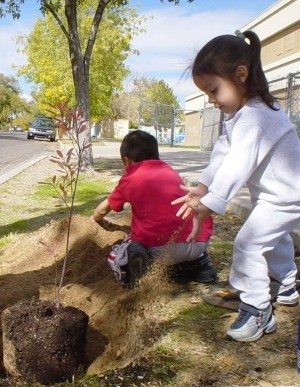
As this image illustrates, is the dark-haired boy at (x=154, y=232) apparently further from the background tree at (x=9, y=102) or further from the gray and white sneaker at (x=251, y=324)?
the background tree at (x=9, y=102)

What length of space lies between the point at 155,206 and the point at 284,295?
101 centimetres

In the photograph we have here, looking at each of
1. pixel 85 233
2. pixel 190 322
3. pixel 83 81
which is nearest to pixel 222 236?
pixel 85 233

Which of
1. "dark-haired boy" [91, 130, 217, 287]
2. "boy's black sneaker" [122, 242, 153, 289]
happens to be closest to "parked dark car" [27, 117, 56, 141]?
"dark-haired boy" [91, 130, 217, 287]

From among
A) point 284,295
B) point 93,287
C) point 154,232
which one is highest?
point 154,232

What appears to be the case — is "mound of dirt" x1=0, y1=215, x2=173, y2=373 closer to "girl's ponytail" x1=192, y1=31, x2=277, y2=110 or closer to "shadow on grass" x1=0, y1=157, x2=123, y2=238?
"shadow on grass" x1=0, y1=157, x2=123, y2=238

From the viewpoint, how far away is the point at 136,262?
11.3ft

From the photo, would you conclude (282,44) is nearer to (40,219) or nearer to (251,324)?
(40,219)

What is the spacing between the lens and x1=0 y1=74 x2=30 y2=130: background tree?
9027cm

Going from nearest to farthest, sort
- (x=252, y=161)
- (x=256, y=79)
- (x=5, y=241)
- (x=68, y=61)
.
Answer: (x=252, y=161)
(x=256, y=79)
(x=5, y=241)
(x=68, y=61)

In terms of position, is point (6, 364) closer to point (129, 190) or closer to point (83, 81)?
point (129, 190)

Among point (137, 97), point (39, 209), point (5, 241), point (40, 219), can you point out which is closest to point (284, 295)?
point (5, 241)

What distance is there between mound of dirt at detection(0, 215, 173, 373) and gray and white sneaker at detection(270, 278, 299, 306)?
2.21 feet

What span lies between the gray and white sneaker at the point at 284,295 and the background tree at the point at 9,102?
8862 centimetres

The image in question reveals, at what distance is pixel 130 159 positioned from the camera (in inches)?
150
